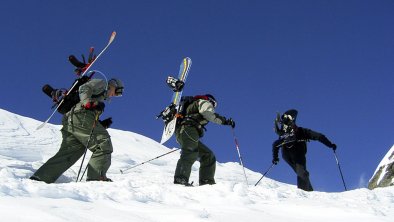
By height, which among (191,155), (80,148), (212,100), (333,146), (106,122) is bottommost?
(80,148)

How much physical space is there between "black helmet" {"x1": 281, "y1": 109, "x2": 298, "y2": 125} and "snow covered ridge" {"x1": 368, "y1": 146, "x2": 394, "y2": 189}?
7846 mm

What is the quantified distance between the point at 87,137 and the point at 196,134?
1879mm

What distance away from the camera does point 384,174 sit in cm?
Answer: 1797

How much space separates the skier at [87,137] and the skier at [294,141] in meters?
4.35

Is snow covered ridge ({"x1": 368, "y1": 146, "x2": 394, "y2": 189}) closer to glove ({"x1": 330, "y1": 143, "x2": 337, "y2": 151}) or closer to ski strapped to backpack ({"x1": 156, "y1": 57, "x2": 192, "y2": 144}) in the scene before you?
glove ({"x1": 330, "y1": 143, "x2": 337, "y2": 151})

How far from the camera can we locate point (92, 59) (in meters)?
8.06

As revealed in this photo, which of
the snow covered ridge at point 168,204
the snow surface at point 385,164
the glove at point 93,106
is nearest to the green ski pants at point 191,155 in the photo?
the glove at point 93,106

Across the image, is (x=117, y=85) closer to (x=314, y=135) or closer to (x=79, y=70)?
Answer: (x=79, y=70)

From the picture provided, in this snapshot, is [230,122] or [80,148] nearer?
[80,148]

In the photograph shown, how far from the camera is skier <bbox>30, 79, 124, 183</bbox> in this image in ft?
21.9

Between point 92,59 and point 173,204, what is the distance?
14.2ft

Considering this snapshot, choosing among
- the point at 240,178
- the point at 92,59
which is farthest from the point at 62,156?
the point at 240,178

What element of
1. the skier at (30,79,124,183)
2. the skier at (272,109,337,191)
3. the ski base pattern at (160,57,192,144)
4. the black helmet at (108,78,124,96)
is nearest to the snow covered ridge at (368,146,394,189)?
the skier at (272,109,337,191)

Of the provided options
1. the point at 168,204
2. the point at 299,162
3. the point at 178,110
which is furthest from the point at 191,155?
the point at 168,204
